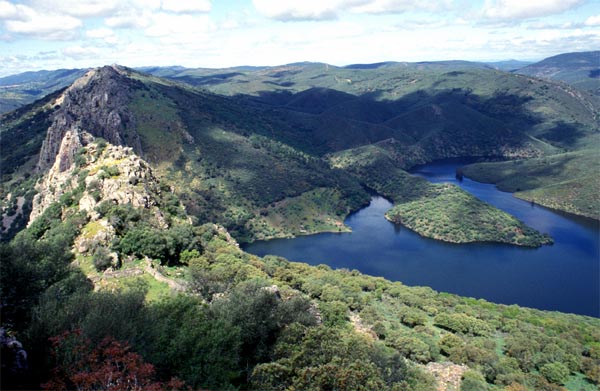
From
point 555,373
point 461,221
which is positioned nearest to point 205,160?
point 461,221

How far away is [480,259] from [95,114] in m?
120

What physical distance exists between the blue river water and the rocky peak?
53.7 m

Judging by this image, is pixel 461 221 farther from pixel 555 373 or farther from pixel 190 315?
pixel 190 315

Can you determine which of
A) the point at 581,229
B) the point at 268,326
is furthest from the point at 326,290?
the point at 581,229

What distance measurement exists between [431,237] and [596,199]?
6593 cm

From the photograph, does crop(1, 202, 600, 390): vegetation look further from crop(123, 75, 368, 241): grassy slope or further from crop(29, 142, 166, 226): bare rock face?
crop(123, 75, 368, 241): grassy slope

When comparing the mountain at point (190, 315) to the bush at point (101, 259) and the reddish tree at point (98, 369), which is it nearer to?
the reddish tree at point (98, 369)

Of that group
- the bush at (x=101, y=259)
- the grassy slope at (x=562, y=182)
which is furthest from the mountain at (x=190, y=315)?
the grassy slope at (x=562, y=182)

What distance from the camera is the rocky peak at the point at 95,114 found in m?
94.3

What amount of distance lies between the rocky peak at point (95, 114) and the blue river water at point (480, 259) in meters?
53.7

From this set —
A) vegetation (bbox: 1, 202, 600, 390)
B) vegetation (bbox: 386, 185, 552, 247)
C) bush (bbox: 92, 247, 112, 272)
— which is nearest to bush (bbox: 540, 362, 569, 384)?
vegetation (bbox: 1, 202, 600, 390)

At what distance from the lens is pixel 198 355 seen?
23.9 metres

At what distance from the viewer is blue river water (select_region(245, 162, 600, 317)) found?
3875 inches

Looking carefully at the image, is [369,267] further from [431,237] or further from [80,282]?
[80,282]
